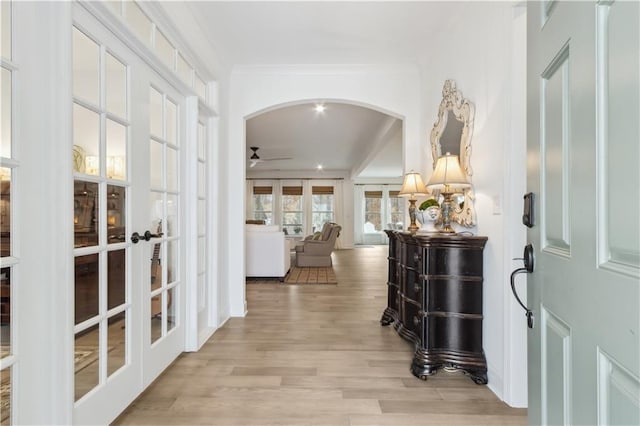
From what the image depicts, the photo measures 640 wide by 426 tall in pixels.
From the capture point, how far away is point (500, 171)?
1997 millimetres

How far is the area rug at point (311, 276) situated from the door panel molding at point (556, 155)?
458cm

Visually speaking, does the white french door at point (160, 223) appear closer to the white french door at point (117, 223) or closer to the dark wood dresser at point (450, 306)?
the white french door at point (117, 223)

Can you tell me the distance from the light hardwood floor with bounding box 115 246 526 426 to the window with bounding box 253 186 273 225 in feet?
25.6

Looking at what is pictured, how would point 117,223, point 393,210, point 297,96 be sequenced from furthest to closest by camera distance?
point 393,210 → point 297,96 → point 117,223

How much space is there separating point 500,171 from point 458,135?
26.9 inches

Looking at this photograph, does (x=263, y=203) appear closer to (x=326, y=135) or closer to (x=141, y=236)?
(x=326, y=135)

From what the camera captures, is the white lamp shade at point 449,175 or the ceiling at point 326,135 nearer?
the white lamp shade at point 449,175

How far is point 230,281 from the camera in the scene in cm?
351

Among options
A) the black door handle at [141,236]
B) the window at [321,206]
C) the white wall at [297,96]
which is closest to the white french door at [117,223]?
the black door handle at [141,236]

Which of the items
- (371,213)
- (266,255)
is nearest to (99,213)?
(266,255)

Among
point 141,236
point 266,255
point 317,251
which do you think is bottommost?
point 317,251

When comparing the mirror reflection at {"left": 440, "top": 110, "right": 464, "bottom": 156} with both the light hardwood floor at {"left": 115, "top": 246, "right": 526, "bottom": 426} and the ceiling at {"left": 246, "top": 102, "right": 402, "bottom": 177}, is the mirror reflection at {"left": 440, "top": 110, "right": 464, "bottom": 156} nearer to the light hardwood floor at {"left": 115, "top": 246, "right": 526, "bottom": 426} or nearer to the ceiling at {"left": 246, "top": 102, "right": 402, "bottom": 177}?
the light hardwood floor at {"left": 115, "top": 246, "right": 526, "bottom": 426}

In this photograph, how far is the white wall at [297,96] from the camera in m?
3.45

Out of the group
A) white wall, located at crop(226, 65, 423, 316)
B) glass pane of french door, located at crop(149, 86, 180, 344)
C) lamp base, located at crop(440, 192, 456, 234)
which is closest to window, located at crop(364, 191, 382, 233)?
white wall, located at crop(226, 65, 423, 316)
